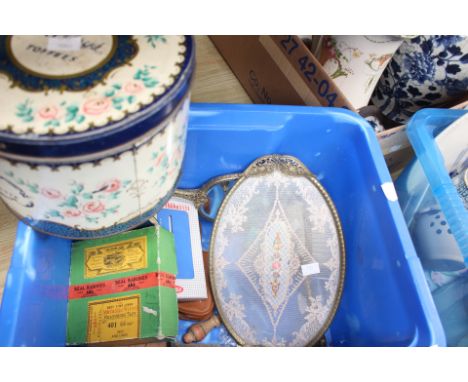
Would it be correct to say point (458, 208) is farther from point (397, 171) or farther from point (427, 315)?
point (397, 171)

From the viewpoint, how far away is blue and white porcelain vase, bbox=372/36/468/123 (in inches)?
23.6

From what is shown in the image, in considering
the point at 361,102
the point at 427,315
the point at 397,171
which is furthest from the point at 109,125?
the point at 397,171

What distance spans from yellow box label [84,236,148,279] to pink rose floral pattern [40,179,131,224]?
173 mm

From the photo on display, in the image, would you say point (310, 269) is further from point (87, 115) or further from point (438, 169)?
point (87, 115)

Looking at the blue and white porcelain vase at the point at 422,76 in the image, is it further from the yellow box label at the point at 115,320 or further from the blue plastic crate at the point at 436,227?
the yellow box label at the point at 115,320

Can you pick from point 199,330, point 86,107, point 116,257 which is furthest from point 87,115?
point 199,330

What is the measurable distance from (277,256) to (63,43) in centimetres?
43

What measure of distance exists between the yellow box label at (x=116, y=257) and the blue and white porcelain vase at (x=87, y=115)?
190 millimetres

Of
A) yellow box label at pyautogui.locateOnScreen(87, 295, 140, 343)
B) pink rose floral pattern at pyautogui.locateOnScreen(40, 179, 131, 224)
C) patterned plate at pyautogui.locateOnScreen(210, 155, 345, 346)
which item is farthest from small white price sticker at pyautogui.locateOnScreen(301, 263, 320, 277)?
pink rose floral pattern at pyautogui.locateOnScreen(40, 179, 131, 224)

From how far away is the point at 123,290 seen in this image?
452mm

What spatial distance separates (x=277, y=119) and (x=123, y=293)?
1.00ft

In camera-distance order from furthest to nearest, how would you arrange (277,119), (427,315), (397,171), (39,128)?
(397,171)
(277,119)
(427,315)
(39,128)

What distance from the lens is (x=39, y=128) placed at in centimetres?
21

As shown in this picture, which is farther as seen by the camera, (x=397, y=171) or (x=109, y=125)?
(x=397, y=171)
